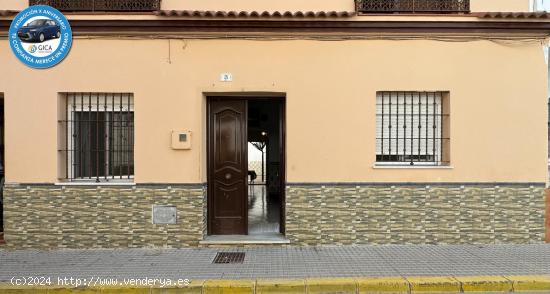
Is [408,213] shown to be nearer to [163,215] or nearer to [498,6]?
[498,6]

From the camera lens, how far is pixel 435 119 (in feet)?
23.1

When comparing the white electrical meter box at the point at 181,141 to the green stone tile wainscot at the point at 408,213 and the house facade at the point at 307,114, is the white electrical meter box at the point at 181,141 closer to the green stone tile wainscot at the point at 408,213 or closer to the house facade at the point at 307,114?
the house facade at the point at 307,114

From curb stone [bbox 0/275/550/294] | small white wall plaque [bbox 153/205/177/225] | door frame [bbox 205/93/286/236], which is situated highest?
door frame [bbox 205/93/286/236]

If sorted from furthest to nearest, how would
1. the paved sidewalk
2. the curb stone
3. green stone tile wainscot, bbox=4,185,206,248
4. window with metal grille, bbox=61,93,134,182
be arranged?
1. window with metal grille, bbox=61,93,134,182
2. green stone tile wainscot, bbox=4,185,206,248
3. the paved sidewalk
4. the curb stone

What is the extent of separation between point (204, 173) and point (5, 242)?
139 inches

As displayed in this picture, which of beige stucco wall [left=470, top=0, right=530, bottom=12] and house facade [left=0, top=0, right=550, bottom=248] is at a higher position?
beige stucco wall [left=470, top=0, right=530, bottom=12]

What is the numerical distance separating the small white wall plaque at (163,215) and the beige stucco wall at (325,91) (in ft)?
1.58

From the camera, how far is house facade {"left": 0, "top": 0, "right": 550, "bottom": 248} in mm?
6672

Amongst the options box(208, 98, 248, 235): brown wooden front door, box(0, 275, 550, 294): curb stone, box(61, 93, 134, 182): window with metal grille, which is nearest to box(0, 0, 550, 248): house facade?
box(61, 93, 134, 182): window with metal grille

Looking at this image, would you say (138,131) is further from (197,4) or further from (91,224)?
(197,4)

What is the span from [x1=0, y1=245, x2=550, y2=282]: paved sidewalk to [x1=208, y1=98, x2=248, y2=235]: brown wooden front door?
0.78 m

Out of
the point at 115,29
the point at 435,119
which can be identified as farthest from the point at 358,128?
the point at 115,29

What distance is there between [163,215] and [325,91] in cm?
350

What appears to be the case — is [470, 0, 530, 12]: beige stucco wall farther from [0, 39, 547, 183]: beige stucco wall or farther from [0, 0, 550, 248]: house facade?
[0, 39, 547, 183]: beige stucco wall
